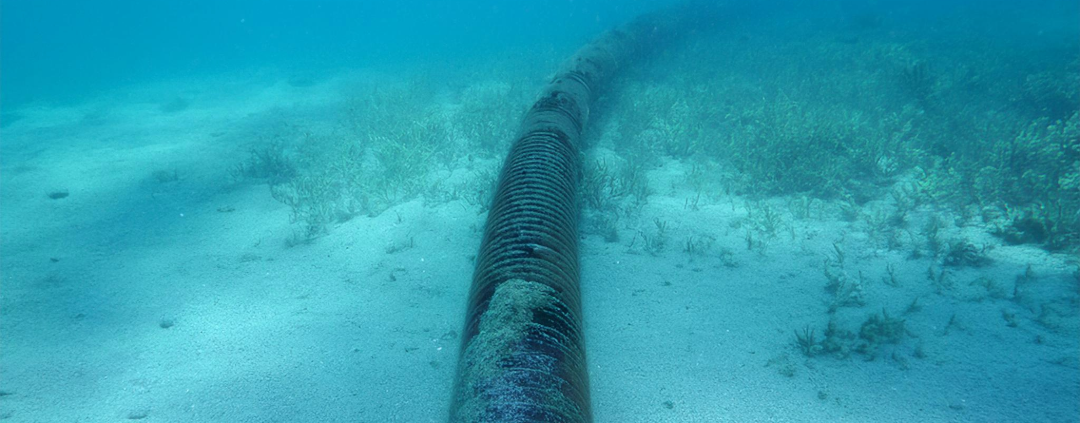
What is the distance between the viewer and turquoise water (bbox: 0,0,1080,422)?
3.40 meters

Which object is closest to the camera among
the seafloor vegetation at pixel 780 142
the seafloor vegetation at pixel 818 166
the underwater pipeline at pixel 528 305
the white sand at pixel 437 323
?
the underwater pipeline at pixel 528 305

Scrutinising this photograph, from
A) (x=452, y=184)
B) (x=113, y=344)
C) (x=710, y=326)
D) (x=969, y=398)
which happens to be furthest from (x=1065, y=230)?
(x=113, y=344)

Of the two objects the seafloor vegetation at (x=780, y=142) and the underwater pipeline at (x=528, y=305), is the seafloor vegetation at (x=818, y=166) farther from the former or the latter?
the underwater pipeline at (x=528, y=305)

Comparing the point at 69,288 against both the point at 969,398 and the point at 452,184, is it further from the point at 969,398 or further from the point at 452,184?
the point at 969,398

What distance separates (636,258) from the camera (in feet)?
16.1

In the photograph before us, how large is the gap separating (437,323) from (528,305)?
174 cm

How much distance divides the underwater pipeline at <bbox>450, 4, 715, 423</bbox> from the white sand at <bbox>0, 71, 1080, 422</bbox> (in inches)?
35.5

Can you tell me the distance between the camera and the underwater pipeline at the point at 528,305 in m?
2.34

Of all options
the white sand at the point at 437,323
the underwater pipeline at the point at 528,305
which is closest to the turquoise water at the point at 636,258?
the white sand at the point at 437,323

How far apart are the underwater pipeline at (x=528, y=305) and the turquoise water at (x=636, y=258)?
0.90 m

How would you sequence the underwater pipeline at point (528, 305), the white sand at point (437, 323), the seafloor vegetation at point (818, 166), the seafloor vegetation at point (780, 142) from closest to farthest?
the underwater pipeline at point (528, 305) < the white sand at point (437, 323) < the seafloor vegetation at point (818, 166) < the seafloor vegetation at point (780, 142)

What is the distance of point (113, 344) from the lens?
4199mm

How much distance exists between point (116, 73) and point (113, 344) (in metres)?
40.8

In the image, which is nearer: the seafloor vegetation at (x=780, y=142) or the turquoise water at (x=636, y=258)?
the turquoise water at (x=636, y=258)
